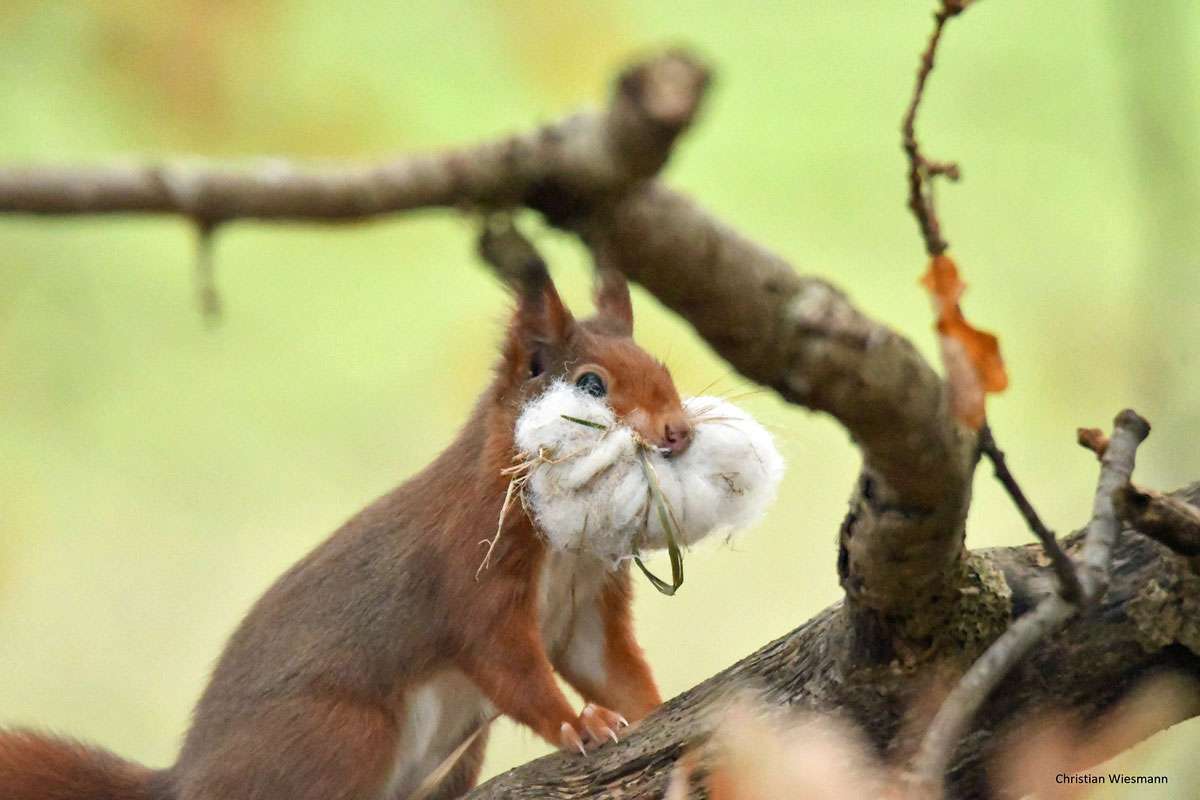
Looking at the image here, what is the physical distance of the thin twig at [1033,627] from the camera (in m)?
1.31

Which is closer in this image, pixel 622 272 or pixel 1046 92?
pixel 622 272

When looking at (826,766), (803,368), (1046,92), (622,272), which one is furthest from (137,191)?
(1046,92)

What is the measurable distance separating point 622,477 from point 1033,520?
623 mm

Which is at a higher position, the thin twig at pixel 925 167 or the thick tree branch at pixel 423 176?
the thin twig at pixel 925 167

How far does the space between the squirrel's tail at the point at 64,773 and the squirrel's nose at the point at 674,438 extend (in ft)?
3.62

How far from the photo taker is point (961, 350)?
126 cm

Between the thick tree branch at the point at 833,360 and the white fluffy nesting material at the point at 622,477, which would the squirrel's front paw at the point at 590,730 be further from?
the thick tree branch at the point at 833,360

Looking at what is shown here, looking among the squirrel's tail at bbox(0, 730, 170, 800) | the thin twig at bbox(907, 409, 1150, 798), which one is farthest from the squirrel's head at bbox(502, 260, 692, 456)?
the squirrel's tail at bbox(0, 730, 170, 800)

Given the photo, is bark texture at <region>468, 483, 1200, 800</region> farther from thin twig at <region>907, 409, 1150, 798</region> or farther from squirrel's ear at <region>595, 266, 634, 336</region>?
squirrel's ear at <region>595, 266, 634, 336</region>

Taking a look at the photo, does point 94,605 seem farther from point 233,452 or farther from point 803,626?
point 803,626

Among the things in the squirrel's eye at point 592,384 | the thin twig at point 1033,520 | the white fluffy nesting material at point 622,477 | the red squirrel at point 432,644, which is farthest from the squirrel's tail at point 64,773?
the thin twig at point 1033,520

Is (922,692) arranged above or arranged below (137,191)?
below

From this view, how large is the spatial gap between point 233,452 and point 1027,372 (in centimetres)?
258

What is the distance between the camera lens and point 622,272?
1047 mm
